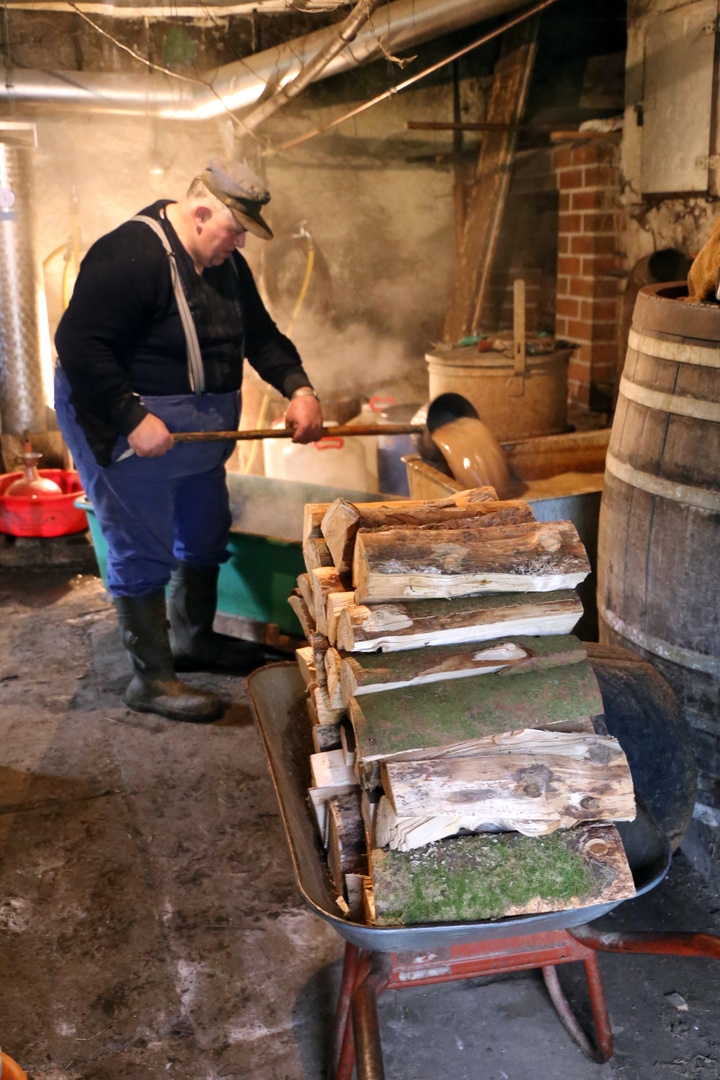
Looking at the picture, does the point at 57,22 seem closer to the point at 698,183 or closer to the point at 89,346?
the point at 89,346

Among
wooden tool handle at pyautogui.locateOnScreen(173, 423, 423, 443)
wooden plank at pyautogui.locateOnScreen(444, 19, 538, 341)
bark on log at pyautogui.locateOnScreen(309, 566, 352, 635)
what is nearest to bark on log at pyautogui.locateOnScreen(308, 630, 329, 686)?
bark on log at pyautogui.locateOnScreen(309, 566, 352, 635)

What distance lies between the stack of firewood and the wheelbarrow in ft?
0.17

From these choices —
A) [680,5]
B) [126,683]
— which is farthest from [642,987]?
[680,5]

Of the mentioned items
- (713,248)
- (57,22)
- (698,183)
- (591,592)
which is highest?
(57,22)

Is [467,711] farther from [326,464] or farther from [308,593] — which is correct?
[326,464]

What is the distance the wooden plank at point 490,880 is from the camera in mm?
1726

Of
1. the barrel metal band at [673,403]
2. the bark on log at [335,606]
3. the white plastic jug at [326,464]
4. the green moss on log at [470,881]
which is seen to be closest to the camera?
the green moss on log at [470,881]

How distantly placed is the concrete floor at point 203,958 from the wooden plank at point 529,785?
760 mm

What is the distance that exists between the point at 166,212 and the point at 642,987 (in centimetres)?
285

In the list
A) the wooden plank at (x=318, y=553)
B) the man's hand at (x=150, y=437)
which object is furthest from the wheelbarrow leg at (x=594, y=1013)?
the man's hand at (x=150, y=437)

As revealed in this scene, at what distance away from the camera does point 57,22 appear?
17.5 ft

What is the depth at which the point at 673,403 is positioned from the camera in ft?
7.83

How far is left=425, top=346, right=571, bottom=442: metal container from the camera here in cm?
404

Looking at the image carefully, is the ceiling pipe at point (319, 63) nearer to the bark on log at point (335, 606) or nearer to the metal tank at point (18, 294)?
the metal tank at point (18, 294)
